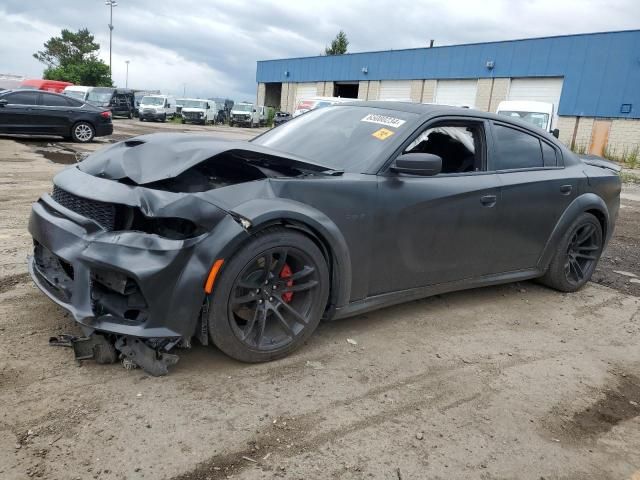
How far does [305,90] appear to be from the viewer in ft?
152

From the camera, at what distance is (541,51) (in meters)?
28.9

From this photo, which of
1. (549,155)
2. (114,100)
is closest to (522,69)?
(114,100)

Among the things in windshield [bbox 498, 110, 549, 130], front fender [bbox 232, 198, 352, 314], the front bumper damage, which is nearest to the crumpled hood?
the front bumper damage

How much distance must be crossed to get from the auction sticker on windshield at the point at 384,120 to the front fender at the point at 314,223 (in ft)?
3.17

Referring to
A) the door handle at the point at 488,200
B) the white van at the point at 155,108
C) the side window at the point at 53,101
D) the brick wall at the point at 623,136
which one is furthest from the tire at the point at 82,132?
the brick wall at the point at 623,136

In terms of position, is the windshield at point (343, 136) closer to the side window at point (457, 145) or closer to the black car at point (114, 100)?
the side window at point (457, 145)

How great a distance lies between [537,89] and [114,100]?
82.7 ft

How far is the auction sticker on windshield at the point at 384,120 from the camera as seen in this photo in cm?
357

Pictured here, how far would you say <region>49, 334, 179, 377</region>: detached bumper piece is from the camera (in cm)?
264

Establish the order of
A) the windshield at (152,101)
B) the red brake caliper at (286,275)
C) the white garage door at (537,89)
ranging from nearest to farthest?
the red brake caliper at (286,275) → the white garage door at (537,89) → the windshield at (152,101)

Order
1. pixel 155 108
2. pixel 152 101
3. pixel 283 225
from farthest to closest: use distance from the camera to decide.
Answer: pixel 152 101
pixel 155 108
pixel 283 225

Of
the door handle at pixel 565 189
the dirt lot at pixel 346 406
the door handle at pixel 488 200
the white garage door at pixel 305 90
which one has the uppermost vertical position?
the white garage door at pixel 305 90

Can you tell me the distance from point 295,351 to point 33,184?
6808mm

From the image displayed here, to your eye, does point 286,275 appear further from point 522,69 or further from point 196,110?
point 196,110
